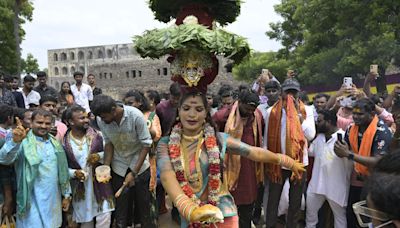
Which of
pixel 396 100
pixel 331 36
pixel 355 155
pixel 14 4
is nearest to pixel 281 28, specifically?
pixel 331 36

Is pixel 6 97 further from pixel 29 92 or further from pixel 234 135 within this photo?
pixel 234 135

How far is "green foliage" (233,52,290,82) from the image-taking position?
25844 millimetres

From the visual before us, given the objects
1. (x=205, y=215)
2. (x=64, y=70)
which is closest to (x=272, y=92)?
(x=205, y=215)

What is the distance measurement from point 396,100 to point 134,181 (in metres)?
4.25

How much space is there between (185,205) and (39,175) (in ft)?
7.95

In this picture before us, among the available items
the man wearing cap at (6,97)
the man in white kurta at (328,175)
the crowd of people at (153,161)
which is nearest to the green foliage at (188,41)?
the crowd of people at (153,161)

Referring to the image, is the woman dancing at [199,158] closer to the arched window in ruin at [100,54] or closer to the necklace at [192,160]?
the necklace at [192,160]

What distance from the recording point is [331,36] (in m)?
22.5

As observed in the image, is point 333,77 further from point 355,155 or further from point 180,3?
point 180,3

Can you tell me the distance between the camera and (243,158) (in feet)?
17.5

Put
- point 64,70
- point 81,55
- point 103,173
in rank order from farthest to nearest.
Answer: point 64,70 < point 81,55 < point 103,173

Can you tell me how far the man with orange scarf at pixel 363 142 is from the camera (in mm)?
4762

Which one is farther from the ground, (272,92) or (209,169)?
(272,92)

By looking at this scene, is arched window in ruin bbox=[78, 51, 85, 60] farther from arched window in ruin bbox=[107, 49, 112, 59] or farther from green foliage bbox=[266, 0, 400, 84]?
green foliage bbox=[266, 0, 400, 84]
